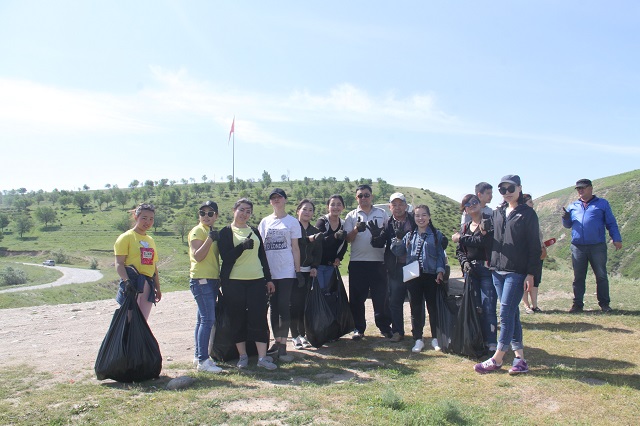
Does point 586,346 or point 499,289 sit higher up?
point 499,289

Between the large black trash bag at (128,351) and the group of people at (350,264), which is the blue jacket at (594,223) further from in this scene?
the large black trash bag at (128,351)

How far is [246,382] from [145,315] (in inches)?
60.5

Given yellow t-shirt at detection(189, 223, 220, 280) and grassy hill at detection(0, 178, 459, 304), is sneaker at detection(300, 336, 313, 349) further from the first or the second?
grassy hill at detection(0, 178, 459, 304)

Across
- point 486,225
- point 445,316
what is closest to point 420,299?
point 445,316

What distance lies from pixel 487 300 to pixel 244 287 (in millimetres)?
2989

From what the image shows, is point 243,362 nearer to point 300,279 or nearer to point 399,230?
point 300,279

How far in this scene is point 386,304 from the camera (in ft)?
22.7

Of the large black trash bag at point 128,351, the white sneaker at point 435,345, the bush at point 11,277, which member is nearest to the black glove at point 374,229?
the white sneaker at point 435,345

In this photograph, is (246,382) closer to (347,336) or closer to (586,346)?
(347,336)

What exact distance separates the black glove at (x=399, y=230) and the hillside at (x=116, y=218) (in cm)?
2298

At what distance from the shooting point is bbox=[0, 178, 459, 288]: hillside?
67.6m

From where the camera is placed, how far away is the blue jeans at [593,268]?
7785 mm

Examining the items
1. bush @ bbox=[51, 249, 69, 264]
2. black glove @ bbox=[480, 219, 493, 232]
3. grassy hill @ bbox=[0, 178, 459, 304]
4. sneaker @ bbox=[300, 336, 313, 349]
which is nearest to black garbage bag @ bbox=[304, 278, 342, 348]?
sneaker @ bbox=[300, 336, 313, 349]

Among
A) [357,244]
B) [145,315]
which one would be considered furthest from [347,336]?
[145,315]
